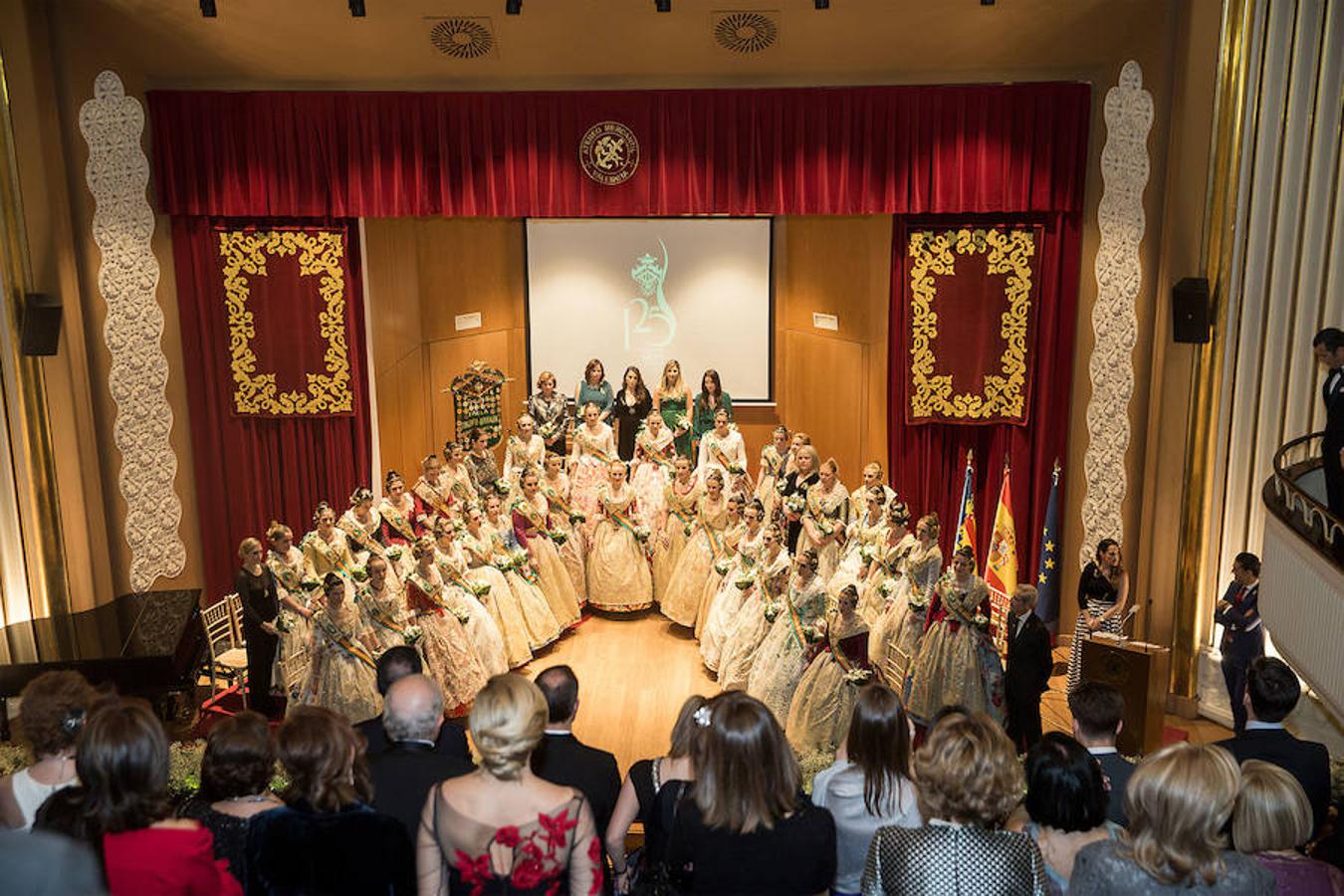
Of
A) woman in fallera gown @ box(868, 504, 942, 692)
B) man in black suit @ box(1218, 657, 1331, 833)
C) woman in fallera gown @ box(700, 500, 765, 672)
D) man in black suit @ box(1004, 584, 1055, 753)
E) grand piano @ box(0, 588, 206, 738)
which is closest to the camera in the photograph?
man in black suit @ box(1218, 657, 1331, 833)

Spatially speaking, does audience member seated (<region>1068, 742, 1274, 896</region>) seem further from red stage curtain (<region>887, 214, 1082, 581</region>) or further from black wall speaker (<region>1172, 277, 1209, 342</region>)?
red stage curtain (<region>887, 214, 1082, 581</region>)

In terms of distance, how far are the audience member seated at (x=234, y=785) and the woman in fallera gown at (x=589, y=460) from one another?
5.96m

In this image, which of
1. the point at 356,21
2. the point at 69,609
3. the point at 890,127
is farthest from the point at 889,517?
the point at 69,609

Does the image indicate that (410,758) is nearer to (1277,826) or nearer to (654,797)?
(654,797)

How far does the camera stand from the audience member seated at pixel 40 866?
7.14 feet

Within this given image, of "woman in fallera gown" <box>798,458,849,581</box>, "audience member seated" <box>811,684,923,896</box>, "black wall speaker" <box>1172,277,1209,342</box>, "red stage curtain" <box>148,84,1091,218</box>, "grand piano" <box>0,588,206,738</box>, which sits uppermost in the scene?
"red stage curtain" <box>148,84,1091,218</box>

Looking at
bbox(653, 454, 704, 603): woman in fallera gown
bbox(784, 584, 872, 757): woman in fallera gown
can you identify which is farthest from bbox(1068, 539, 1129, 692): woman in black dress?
bbox(653, 454, 704, 603): woman in fallera gown

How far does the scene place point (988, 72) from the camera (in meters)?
8.42

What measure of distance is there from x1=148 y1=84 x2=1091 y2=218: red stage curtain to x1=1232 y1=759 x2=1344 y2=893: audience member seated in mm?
6015

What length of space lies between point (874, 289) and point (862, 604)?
12.2ft

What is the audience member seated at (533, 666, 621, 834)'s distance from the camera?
11.8 ft

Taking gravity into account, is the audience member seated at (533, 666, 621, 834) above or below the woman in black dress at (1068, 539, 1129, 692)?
above

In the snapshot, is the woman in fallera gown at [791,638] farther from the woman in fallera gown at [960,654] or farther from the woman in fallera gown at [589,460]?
the woman in fallera gown at [589,460]

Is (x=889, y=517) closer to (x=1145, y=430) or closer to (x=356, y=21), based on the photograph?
(x=1145, y=430)
